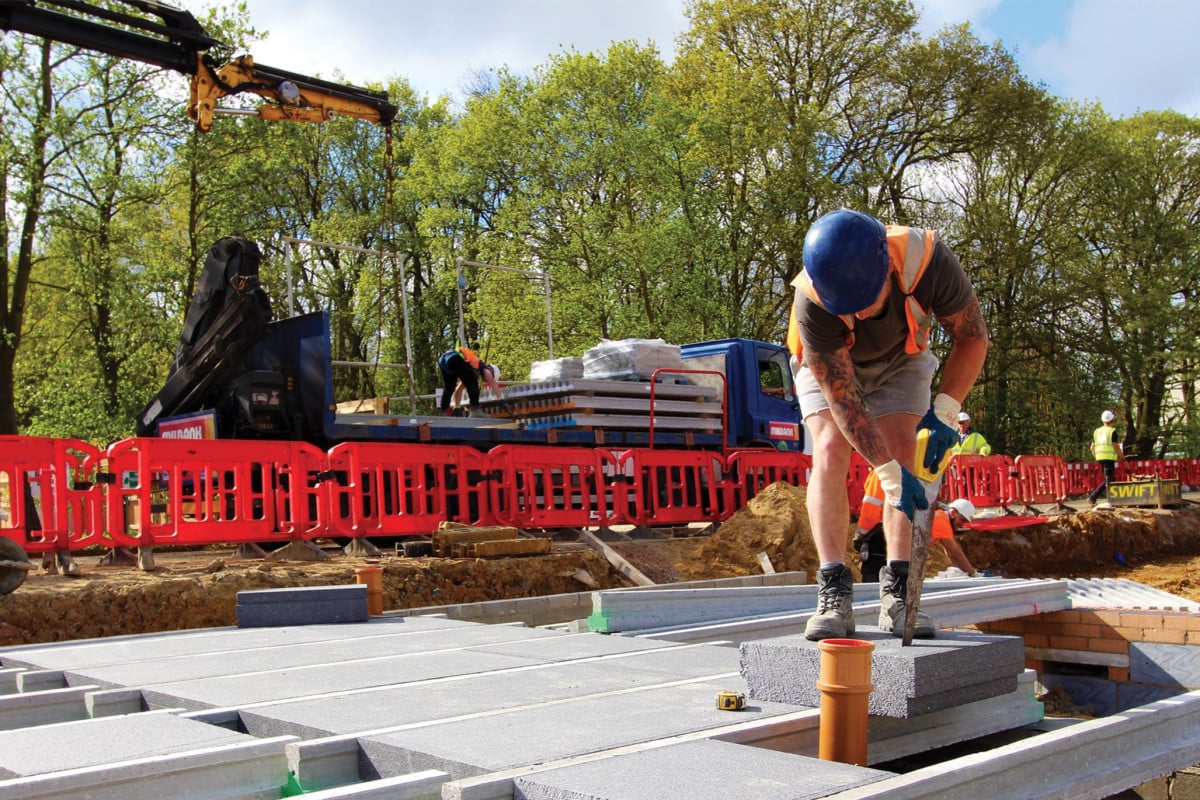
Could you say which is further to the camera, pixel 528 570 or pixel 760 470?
pixel 760 470

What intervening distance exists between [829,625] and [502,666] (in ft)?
4.83

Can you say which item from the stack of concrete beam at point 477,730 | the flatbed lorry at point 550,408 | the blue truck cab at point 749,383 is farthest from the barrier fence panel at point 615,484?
the stack of concrete beam at point 477,730

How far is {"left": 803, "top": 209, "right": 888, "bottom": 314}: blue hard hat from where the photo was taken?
3877 mm

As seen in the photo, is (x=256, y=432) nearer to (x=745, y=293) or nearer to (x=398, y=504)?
(x=398, y=504)

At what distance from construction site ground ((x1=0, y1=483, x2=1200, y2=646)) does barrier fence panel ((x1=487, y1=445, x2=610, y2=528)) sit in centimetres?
45

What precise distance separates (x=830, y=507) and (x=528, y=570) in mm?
7679

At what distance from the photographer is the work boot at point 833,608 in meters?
4.09

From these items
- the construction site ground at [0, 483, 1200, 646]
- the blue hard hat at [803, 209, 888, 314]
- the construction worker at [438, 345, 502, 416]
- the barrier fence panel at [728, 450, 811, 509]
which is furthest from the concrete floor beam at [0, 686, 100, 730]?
the barrier fence panel at [728, 450, 811, 509]

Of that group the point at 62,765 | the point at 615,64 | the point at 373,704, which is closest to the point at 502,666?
the point at 373,704

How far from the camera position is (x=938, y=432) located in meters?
4.13

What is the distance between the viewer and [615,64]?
32.7 metres

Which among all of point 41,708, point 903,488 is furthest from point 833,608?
point 41,708

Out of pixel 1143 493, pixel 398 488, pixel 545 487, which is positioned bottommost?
pixel 1143 493

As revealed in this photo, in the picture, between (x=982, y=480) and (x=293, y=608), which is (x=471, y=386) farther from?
(x=982, y=480)
